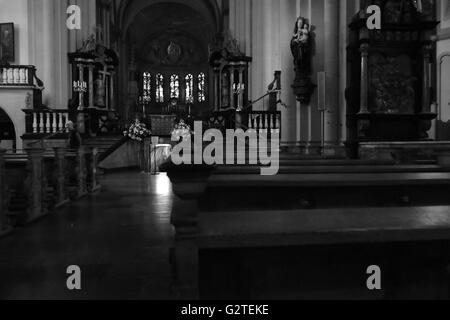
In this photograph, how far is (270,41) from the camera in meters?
17.3

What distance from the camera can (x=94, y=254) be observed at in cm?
427

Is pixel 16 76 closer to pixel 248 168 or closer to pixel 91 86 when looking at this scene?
pixel 91 86

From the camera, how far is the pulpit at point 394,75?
1023 cm

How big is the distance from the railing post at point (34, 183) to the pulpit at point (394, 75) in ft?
22.9

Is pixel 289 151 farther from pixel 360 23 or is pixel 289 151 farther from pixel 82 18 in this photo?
pixel 82 18

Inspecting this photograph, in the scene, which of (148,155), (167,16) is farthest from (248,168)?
(167,16)

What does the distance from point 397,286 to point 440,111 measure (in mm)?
15184

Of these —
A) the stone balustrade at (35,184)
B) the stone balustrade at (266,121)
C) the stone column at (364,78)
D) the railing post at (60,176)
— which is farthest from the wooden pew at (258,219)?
the stone balustrade at (266,121)

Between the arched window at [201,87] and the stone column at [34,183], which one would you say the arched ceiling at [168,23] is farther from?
the stone column at [34,183]

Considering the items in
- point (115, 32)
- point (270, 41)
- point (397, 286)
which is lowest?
point (397, 286)

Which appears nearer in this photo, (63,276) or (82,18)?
(63,276)

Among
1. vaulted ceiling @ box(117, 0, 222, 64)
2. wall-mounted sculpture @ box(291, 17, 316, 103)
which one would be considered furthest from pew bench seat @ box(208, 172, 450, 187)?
vaulted ceiling @ box(117, 0, 222, 64)
